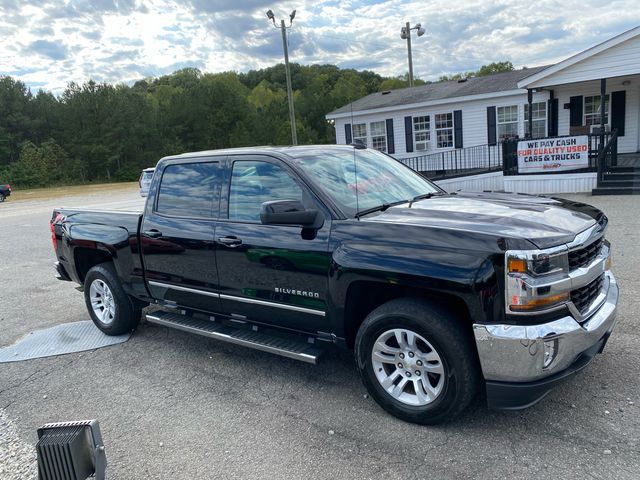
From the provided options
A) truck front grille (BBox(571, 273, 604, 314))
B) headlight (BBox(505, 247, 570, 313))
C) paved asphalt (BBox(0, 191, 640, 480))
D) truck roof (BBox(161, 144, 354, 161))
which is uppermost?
truck roof (BBox(161, 144, 354, 161))

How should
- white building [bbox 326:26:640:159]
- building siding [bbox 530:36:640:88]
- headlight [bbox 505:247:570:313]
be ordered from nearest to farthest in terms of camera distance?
1. headlight [bbox 505:247:570:313]
2. building siding [bbox 530:36:640:88]
3. white building [bbox 326:26:640:159]

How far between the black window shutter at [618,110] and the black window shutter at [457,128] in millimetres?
5534

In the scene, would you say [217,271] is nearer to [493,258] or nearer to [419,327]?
[419,327]

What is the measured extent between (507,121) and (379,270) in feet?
61.3

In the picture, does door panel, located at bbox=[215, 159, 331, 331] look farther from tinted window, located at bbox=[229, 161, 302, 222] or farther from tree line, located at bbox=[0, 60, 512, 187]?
tree line, located at bbox=[0, 60, 512, 187]

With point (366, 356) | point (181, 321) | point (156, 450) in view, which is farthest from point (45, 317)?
point (366, 356)

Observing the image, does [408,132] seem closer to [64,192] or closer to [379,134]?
[379,134]

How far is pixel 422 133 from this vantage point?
22.0 meters

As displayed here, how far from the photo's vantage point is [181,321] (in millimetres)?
4711

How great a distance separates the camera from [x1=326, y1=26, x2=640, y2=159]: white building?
14.7 m

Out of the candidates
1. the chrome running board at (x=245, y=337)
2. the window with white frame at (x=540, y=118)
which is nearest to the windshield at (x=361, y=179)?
the chrome running board at (x=245, y=337)

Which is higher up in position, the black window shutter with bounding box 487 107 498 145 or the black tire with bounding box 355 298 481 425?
the black window shutter with bounding box 487 107 498 145

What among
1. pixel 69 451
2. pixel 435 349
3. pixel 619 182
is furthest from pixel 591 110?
pixel 69 451

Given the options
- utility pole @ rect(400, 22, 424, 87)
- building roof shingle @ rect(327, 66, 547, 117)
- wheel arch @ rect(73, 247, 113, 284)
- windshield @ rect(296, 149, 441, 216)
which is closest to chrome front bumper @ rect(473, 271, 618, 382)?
windshield @ rect(296, 149, 441, 216)
